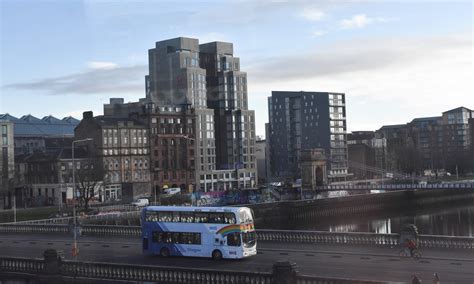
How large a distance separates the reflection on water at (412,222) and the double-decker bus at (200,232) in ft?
139

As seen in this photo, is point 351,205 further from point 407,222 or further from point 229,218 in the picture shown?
point 229,218

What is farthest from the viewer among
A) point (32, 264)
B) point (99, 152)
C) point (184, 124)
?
point (184, 124)

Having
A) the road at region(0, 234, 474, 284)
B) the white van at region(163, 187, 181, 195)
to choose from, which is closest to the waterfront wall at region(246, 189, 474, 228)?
the white van at region(163, 187, 181, 195)

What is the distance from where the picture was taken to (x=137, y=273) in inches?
990

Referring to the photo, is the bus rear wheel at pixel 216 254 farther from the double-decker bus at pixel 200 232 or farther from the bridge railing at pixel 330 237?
the bridge railing at pixel 330 237

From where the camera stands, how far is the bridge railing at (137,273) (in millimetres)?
21531

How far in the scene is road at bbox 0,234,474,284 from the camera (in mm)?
26328

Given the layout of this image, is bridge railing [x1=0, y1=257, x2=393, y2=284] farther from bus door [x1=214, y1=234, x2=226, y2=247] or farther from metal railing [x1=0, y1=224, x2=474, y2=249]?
metal railing [x1=0, y1=224, x2=474, y2=249]

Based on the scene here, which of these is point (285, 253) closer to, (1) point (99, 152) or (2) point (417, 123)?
(1) point (99, 152)

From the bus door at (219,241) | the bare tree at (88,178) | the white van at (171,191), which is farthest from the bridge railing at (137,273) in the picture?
the white van at (171,191)

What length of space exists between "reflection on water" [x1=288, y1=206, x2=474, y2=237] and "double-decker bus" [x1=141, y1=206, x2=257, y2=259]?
42.4 m

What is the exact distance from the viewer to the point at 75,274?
2634 centimetres

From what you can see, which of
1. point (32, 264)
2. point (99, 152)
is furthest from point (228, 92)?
point (32, 264)

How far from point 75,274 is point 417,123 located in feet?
587
